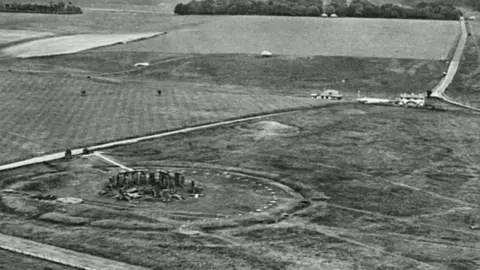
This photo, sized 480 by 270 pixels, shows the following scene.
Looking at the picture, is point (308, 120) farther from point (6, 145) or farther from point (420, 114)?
point (6, 145)

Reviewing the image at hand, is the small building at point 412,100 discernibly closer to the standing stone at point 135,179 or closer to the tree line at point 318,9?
the standing stone at point 135,179

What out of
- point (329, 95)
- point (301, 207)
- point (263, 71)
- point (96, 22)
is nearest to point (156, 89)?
point (329, 95)

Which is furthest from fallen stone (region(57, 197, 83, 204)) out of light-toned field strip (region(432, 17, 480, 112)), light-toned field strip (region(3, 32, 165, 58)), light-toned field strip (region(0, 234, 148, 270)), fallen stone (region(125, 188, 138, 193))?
light-toned field strip (region(3, 32, 165, 58))

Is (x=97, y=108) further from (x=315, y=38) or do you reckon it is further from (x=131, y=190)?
(x=315, y=38)

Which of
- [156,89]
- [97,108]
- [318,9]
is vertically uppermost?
[318,9]

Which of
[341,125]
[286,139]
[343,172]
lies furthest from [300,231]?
[341,125]

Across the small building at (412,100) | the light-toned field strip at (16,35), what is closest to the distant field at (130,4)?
the light-toned field strip at (16,35)

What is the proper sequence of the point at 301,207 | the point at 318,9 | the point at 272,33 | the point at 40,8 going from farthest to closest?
the point at 40,8
the point at 318,9
the point at 272,33
the point at 301,207
